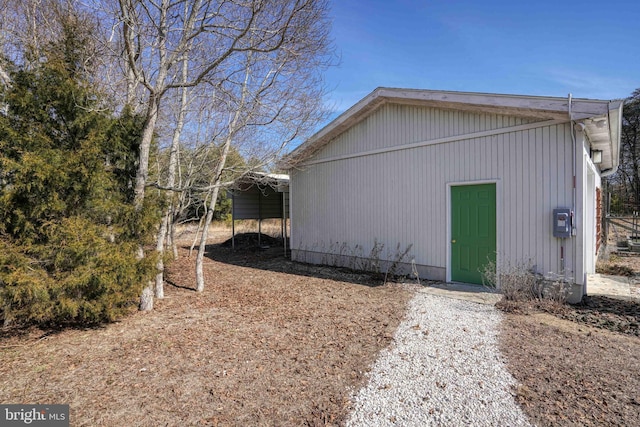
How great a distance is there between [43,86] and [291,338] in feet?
13.4

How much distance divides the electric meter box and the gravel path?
6.21 feet

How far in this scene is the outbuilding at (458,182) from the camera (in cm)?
520

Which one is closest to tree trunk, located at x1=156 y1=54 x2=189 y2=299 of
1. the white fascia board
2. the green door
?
the white fascia board

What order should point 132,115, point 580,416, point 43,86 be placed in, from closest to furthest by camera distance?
point 580,416 < point 43,86 < point 132,115

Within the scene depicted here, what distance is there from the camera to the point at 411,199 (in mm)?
7195

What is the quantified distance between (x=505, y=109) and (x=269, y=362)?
5287 millimetres

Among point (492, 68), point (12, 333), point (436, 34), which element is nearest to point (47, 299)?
point (12, 333)

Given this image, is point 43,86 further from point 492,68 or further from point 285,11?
point 492,68

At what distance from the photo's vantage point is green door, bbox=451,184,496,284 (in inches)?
240

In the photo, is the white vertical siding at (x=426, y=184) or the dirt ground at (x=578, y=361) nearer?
the dirt ground at (x=578, y=361)

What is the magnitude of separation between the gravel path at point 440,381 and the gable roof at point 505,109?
3221mm

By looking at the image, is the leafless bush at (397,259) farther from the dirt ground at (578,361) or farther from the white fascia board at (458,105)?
the white fascia board at (458,105)

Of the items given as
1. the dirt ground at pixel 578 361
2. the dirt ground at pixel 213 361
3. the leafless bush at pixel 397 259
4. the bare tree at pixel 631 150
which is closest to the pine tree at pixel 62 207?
the dirt ground at pixel 213 361

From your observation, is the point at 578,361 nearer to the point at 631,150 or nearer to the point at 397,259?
the point at 397,259
